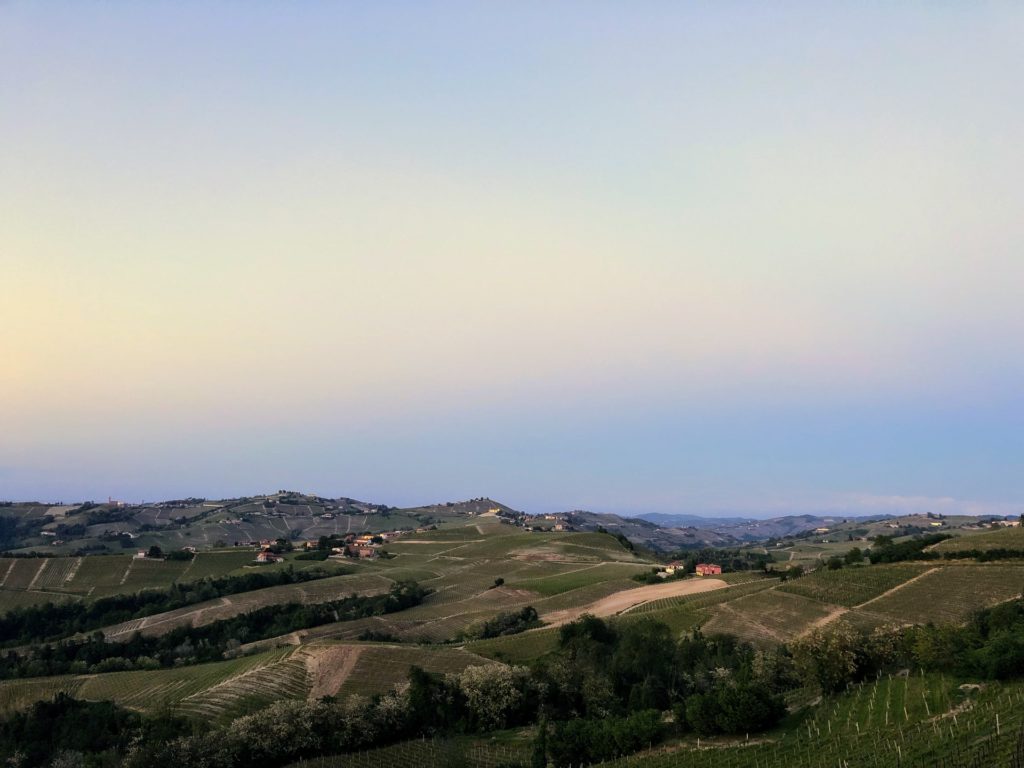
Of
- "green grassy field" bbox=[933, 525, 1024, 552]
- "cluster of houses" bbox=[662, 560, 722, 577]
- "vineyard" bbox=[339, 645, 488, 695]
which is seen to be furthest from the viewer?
"cluster of houses" bbox=[662, 560, 722, 577]

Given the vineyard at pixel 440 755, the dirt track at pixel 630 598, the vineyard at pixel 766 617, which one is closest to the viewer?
the vineyard at pixel 440 755

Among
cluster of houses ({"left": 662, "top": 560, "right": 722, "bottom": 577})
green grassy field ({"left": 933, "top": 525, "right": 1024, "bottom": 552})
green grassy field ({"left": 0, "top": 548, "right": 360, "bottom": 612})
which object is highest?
green grassy field ({"left": 933, "top": 525, "right": 1024, "bottom": 552})

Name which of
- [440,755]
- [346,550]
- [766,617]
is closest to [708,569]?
[766,617]

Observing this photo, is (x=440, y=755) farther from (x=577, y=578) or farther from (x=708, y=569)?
(x=708, y=569)

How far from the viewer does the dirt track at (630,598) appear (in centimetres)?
9762

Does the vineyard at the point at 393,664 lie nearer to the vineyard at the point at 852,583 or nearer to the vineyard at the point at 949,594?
the vineyard at the point at 852,583

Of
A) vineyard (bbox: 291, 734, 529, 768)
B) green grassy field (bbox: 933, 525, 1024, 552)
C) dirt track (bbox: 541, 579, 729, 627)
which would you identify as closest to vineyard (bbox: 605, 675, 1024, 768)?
vineyard (bbox: 291, 734, 529, 768)

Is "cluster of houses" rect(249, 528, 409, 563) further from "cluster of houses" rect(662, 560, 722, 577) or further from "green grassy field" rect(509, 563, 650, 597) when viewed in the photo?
"cluster of houses" rect(662, 560, 722, 577)

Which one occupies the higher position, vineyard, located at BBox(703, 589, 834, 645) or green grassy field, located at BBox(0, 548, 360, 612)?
vineyard, located at BBox(703, 589, 834, 645)

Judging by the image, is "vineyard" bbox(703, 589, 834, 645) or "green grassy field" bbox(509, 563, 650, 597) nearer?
"vineyard" bbox(703, 589, 834, 645)

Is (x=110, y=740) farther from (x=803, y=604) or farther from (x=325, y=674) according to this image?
(x=803, y=604)

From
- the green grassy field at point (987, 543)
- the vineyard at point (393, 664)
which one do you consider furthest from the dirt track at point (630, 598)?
the green grassy field at point (987, 543)

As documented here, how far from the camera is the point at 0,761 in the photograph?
54625 mm

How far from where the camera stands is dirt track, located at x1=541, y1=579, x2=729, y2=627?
9762 cm
